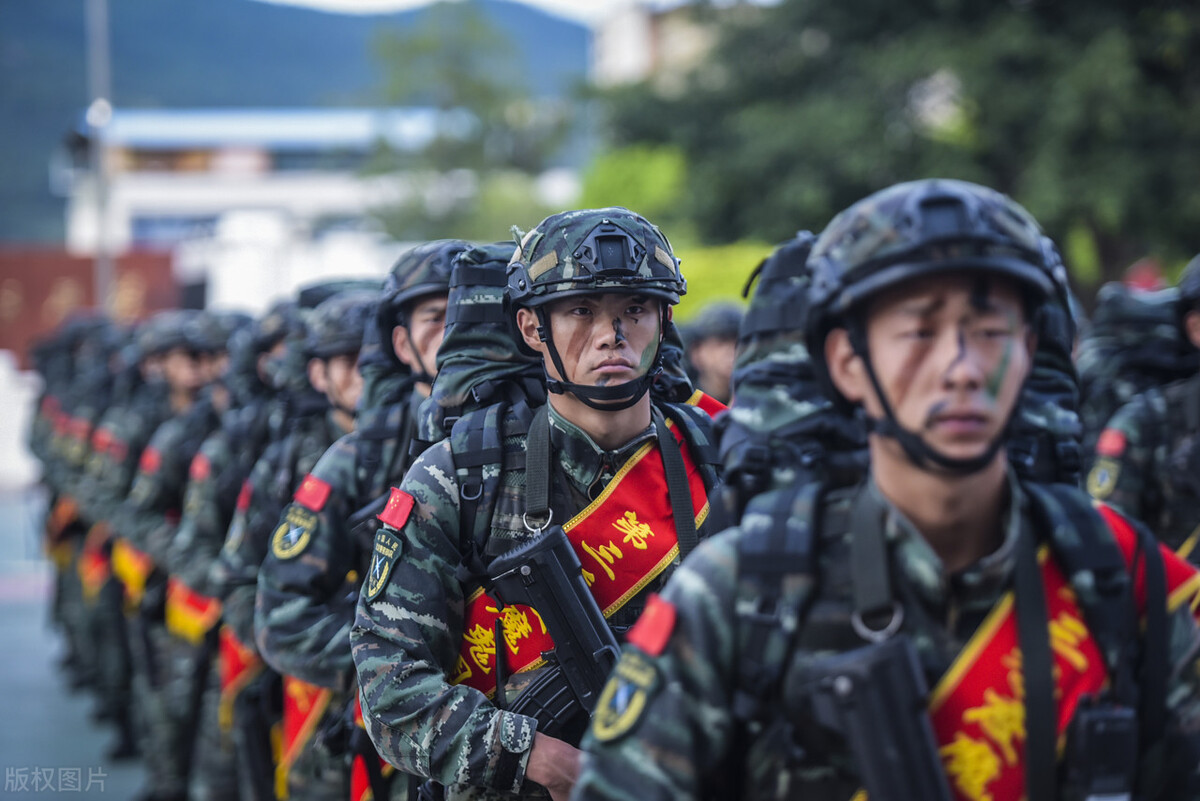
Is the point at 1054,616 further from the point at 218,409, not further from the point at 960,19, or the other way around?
the point at 960,19

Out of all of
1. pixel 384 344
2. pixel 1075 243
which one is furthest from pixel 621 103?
pixel 384 344

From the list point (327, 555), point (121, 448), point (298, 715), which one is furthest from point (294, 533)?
point (121, 448)

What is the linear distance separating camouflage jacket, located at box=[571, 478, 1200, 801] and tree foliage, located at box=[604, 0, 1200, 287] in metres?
18.1

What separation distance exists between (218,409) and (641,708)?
6.51 m

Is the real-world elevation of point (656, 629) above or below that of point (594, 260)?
below

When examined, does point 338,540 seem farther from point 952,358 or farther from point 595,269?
point 952,358

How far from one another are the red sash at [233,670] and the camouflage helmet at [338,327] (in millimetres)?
1433

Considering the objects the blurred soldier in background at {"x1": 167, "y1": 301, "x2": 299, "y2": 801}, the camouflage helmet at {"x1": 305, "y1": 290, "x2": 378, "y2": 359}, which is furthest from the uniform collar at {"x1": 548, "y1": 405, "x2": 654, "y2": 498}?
the blurred soldier in background at {"x1": 167, "y1": 301, "x2": 299, "y2": 801}

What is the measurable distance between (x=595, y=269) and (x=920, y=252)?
1.31m

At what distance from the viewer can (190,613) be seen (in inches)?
289

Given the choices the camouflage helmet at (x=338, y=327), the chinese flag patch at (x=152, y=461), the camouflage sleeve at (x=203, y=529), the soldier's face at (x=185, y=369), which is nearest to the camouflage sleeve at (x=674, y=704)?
the camouflage helmet at (x=338, y=327)

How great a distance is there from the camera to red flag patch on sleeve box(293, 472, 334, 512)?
15.3 feet

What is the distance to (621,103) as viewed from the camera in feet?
81.9

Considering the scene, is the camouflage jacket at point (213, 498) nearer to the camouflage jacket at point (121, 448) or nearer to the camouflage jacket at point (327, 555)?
the camouflage jacket at point (327, 555)
